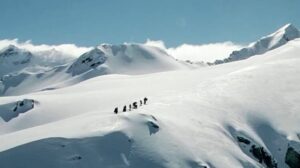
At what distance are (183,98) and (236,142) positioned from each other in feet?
50.7

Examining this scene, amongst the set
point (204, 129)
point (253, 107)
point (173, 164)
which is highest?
point (253, 107)

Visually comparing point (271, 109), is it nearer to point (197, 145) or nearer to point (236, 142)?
point (236, 142)

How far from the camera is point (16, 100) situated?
102438 mm

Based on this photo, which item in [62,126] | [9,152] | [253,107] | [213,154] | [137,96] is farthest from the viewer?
[137,96]

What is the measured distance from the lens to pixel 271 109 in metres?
76.0

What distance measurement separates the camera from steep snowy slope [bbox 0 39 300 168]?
51.6 metres

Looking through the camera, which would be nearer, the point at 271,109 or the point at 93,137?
the point at 93,137

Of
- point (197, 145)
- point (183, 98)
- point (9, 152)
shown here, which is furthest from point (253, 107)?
point (9, 152)

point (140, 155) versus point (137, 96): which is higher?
point (137, 96)

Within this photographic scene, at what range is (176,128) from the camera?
194ft

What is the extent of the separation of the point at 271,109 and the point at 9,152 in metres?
39.6

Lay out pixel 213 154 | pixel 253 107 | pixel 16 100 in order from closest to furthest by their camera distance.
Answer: pixel 213 154, pixel 253 107, pixel 16 100

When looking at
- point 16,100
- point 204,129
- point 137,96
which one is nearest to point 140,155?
point 204,129

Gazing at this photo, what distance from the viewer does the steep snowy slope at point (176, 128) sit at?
169 feet
